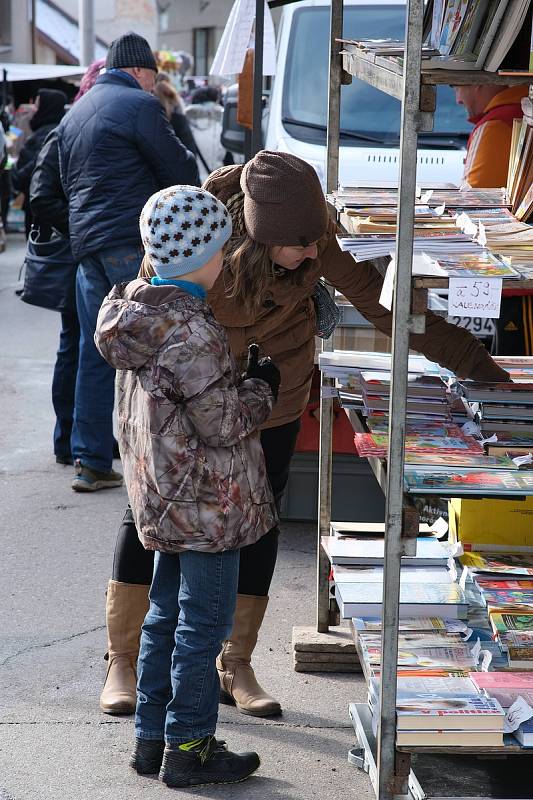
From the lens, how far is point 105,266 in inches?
213

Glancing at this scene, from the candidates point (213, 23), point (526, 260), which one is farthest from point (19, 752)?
point (213, 23)

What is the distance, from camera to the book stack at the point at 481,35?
8.25ft

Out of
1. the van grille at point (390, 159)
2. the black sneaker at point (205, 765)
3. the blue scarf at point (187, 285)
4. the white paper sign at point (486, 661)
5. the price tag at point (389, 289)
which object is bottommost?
the black sneaker at point (205, 765)

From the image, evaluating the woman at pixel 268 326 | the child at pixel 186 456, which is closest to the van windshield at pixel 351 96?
the woman at pixel 268 326

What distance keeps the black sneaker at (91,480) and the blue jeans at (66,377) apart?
41 centimetres

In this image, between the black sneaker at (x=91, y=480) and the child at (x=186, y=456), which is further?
the black sneaker at (x=91, y=480)

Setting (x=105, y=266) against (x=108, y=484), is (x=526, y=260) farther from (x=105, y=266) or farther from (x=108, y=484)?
(x=108, y=484)

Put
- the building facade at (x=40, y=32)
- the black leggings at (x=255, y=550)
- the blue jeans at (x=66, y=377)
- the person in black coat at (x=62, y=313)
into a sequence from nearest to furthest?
the black leggings at (x=255, y=550) → the person in black coat at (x=62, y=313) → the blue jeans at (x=66, y=377) → the building facade at (x=40, y=32)

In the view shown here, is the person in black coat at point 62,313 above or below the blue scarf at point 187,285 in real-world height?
below

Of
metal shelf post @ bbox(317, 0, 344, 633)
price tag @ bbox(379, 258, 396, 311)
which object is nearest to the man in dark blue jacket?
metal shelf post @ bbox(317, 0, 344, 633)

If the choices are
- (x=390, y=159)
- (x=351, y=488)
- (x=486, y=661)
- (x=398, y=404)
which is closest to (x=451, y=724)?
(x=486, y=661)

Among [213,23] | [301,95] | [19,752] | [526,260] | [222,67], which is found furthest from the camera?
[213,23]

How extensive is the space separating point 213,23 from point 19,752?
37604mm

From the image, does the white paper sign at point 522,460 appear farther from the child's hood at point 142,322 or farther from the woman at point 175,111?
the woman at point 175,111
